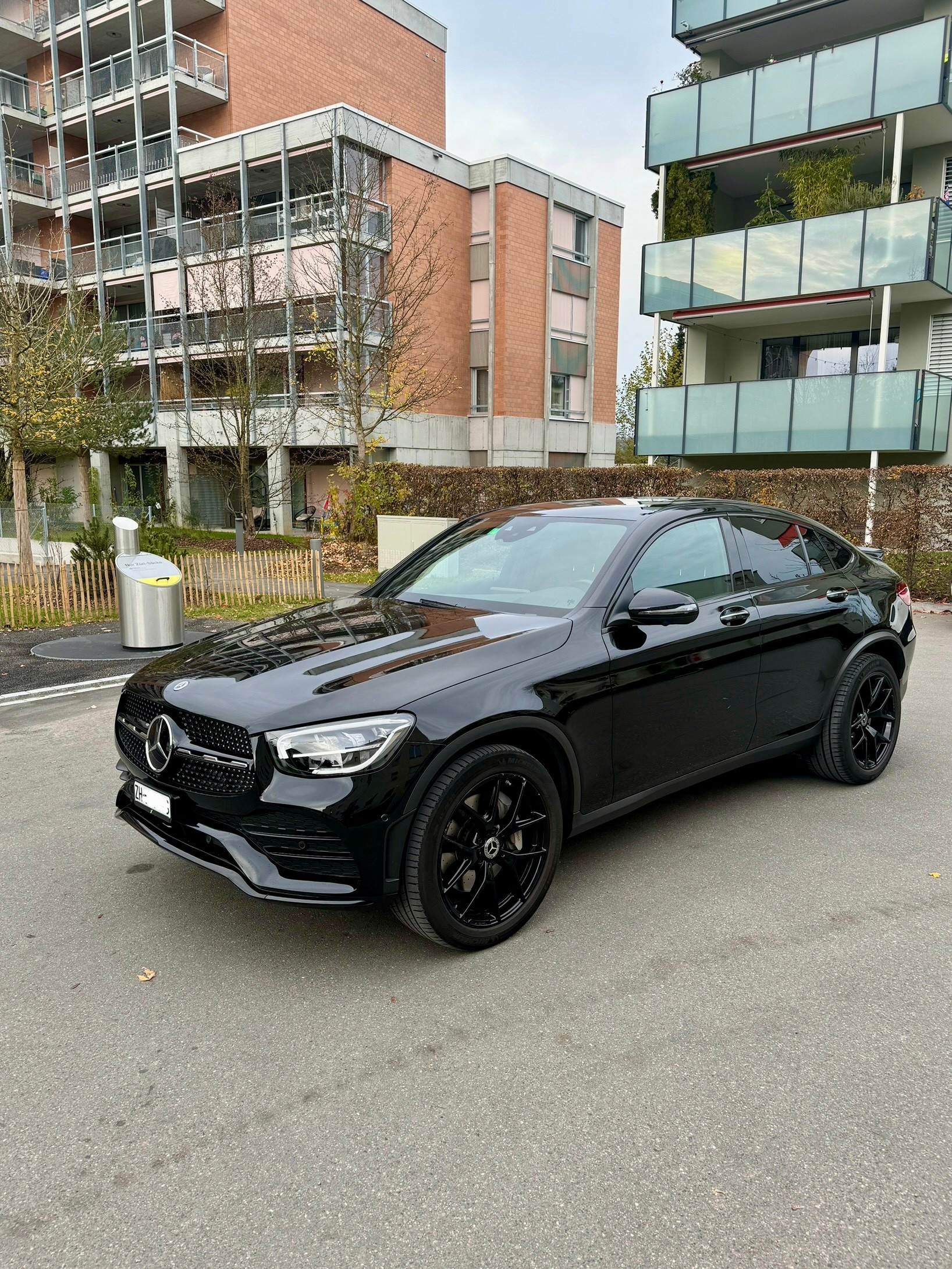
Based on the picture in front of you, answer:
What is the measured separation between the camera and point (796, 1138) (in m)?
2.39

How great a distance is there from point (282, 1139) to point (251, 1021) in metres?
0.58

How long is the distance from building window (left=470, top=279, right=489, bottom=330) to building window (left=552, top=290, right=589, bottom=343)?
304cm

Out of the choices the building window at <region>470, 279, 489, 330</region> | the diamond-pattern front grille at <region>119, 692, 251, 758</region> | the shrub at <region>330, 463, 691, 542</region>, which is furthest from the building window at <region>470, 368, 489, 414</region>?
the diamond-pattern front grille at <region>119, 692, 251, 758</region>

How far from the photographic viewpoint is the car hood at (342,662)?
10.3 feet

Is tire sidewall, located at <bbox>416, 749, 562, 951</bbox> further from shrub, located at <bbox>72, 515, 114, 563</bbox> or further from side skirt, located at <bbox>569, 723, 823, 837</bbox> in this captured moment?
shrub, located at <bbox>72, 515, 114, 563</bbox>

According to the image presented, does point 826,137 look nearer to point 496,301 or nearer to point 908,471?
point 908,471

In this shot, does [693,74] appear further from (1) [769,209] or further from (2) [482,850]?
(2) [482,850]

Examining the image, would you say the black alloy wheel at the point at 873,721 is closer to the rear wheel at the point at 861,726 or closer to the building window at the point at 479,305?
the rear wheel at the point at 861,726

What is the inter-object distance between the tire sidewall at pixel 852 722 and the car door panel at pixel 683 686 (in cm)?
82

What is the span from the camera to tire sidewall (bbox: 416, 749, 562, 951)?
3093mm

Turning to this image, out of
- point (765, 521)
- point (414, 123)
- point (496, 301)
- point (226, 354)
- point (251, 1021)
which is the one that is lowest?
point (251, 1021)

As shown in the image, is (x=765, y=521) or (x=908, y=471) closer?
(x=765, y=521)

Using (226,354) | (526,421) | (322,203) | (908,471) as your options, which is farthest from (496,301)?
(908,471)

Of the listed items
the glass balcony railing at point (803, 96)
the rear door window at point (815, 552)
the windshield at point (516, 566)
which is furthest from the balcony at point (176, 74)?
the rear door window at point (815, 552)
